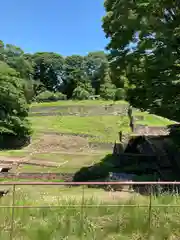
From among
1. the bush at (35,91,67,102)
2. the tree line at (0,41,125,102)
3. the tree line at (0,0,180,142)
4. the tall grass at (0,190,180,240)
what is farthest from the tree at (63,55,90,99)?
the tall grass at (0,190,180,240)

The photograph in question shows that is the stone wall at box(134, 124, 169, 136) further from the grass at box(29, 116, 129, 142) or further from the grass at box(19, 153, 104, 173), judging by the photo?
the grass at box(19, 153, 104, 173)

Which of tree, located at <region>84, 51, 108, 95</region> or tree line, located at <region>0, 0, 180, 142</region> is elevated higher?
tree, located at <region>84, 51, 108, 95</region>

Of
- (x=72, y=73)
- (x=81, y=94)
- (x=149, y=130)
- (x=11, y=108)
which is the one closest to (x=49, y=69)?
(x=72, y=73)

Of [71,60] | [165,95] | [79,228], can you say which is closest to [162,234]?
[79,228]

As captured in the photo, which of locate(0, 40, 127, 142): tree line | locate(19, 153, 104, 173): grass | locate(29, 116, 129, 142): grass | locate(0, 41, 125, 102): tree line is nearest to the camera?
locate(19, 153, 104, 173): grass

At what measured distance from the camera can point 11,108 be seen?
42.5 m

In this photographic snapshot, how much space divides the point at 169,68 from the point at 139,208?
954cm

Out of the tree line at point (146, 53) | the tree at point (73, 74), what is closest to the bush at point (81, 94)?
the tree at point (73, 74)

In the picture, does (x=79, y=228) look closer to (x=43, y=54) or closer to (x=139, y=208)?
(x=139, y=208)

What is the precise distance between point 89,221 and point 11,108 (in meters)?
37.5

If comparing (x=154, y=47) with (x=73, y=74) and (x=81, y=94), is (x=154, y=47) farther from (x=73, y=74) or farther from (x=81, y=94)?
(x=73, y=74)

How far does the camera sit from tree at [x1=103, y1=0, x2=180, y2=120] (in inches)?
561

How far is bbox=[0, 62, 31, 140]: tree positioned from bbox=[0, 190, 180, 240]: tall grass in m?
35.3

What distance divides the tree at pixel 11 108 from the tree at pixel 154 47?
2620 cm
